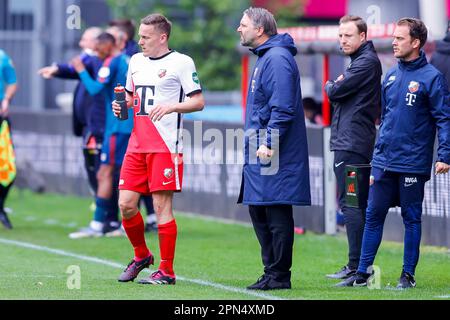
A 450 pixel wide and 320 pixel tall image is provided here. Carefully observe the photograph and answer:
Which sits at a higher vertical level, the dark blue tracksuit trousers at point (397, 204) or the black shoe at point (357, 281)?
the dark blue tracksuit trousers at point (397, 204)

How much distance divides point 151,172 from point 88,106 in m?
4.98

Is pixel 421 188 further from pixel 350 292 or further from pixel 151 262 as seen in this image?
pixel 151 262

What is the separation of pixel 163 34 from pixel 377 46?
5027mm

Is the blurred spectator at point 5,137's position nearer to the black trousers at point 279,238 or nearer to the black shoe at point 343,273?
the black shoe at point 343,273

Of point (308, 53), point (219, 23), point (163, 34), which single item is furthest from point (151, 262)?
point (219, 23)

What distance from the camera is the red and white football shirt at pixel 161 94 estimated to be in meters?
9.61

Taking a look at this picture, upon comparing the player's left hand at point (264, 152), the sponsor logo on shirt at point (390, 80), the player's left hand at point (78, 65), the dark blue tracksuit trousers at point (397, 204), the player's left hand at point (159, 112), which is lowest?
the dark blue tracksuit trousers at point (397, 204)

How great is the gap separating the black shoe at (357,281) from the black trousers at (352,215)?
1.56 ft

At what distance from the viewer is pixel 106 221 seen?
1412 centimetres

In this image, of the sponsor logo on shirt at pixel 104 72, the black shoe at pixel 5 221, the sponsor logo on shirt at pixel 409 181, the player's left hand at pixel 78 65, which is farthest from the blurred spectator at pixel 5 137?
the sponsor logo on shirt at pixel 409 181

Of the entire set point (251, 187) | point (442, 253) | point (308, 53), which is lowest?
point (442, 253)

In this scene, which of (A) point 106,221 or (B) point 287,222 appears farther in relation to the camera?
(A) point 106,221

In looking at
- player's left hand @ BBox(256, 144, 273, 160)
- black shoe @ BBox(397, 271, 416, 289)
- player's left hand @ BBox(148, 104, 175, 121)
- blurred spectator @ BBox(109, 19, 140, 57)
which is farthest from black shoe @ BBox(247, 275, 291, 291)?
blurred spectator @ BBox(109, 19, 140, 57)

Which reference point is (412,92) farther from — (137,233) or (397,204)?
(137,233)
